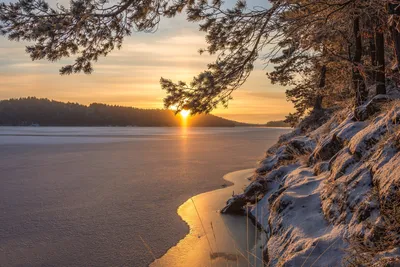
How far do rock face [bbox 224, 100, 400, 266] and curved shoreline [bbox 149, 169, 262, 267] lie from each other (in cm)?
40

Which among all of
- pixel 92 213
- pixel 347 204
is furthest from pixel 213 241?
pixel 92 213

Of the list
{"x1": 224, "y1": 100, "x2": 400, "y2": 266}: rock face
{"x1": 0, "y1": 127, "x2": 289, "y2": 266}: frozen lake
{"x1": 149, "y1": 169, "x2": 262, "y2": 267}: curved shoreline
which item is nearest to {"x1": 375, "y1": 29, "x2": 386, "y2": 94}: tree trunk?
{"x1": 224, "y1": 100, "x2": 400, "y2": 266}: rock face

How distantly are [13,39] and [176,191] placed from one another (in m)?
5.61

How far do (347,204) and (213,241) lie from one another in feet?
7.94

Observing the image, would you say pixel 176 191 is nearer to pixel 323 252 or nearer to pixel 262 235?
pixel 262 235

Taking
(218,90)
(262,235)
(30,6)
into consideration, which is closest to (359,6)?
(218,90)

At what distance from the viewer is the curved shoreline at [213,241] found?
4.63 meters

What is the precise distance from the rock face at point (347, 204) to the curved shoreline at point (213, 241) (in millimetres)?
401

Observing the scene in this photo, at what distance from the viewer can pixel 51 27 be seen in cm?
609

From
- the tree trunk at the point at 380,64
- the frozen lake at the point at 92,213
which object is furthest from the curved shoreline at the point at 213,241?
the tree trunk at the point at 380,64

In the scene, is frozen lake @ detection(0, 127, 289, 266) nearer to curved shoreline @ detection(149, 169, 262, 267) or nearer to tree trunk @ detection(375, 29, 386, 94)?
curved shoreline @ detection(149, 169, 262, 267)

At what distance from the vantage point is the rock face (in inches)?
122

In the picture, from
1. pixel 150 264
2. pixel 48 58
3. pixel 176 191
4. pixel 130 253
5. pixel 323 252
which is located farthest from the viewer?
pixel 176 191

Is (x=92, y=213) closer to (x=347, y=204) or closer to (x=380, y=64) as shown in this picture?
(x=347, y=204)
